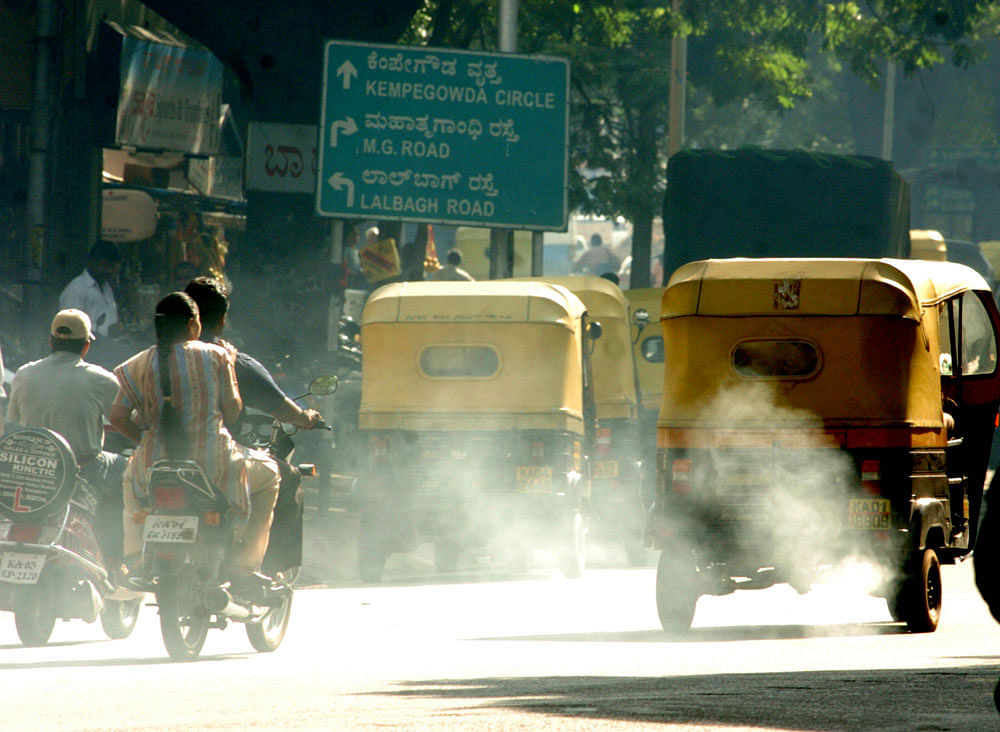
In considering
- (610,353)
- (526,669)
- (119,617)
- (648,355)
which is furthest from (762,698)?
(648,355)

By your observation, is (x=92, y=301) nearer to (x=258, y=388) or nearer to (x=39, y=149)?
(x=39, y=149)

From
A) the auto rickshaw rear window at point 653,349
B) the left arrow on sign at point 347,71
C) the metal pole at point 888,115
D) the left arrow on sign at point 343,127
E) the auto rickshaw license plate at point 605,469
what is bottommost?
the auto rickshaw license plate at point 605,469

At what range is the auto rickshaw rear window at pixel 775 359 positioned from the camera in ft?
38.9

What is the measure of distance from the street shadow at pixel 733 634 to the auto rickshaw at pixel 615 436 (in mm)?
5214

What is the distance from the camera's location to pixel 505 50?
2164 centimetres

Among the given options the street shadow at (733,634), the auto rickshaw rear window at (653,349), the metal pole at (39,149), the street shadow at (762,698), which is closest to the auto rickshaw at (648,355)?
the auto rickshaw rear window at (653,349)

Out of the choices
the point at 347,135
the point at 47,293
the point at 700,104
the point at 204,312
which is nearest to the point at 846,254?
the point at 347,135

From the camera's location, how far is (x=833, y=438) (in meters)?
11.6

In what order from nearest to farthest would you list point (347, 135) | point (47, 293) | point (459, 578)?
1. point (459, 578)
2. point (347, 135)
3. point (47, 293)

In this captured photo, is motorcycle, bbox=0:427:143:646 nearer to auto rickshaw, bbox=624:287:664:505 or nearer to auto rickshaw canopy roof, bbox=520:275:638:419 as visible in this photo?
auto rickshaw canopy roof, bbox=520:275:638:419

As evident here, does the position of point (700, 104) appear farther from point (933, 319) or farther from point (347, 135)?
point (933, 319)

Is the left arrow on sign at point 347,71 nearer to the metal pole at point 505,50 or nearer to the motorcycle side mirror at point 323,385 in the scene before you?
the metal pole at point 505,50

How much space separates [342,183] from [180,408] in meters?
11.4

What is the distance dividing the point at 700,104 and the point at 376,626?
38.6 metres
